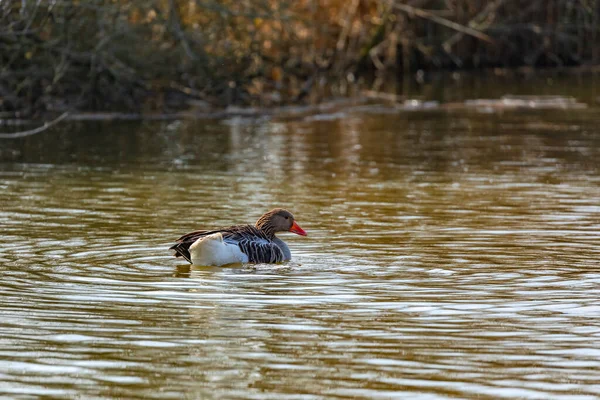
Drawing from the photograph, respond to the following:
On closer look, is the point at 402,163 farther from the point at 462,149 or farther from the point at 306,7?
the point at 306,7

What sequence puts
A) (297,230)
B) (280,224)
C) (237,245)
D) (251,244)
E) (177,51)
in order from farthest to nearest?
(177,51), (297,230), (280,224), (251,244), (237,245)

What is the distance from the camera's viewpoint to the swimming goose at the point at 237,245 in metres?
10.6

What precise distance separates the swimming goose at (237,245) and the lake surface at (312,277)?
15 cm

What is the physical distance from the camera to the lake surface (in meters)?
7.23

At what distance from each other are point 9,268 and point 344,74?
2533 cm

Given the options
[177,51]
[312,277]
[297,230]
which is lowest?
[312,277]

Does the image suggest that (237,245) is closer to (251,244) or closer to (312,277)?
(251,244)

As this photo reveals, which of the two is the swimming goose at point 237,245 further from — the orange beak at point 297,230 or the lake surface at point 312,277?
the lake surface at point 312,277

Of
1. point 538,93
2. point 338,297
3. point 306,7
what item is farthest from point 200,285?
point 306,7

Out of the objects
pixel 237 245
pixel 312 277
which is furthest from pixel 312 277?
pixel 237 245

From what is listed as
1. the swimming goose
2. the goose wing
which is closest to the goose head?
the swimming goose

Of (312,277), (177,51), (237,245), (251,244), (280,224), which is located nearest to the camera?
(312,277)

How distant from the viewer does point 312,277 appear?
10289 millimetres

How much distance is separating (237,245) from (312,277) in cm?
92
